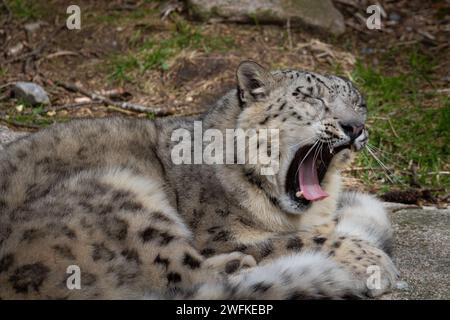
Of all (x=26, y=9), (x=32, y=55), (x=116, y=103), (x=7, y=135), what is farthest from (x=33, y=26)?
(x=7, y=135)

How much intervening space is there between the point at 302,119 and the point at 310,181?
0.41 m

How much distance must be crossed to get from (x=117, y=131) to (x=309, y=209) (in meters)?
1.26

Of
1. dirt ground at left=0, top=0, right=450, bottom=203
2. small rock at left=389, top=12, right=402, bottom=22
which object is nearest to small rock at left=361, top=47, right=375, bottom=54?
dirt ground at left=0, top=0, right=450, bottom=203

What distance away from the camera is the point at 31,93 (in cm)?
771

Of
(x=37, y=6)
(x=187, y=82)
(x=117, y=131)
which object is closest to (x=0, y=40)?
(x=37, y=6)

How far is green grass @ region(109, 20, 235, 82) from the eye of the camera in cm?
827

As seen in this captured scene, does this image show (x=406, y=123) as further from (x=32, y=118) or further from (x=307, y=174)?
(x=32, y=118)

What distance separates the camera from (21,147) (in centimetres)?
464

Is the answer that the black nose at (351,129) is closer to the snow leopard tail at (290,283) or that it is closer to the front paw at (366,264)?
the front paw at (366,264)

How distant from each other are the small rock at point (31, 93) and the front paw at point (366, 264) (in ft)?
13.8

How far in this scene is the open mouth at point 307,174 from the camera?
4.58m

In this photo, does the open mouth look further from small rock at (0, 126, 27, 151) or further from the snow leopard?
small rock at (0, 126, 27, 151)
